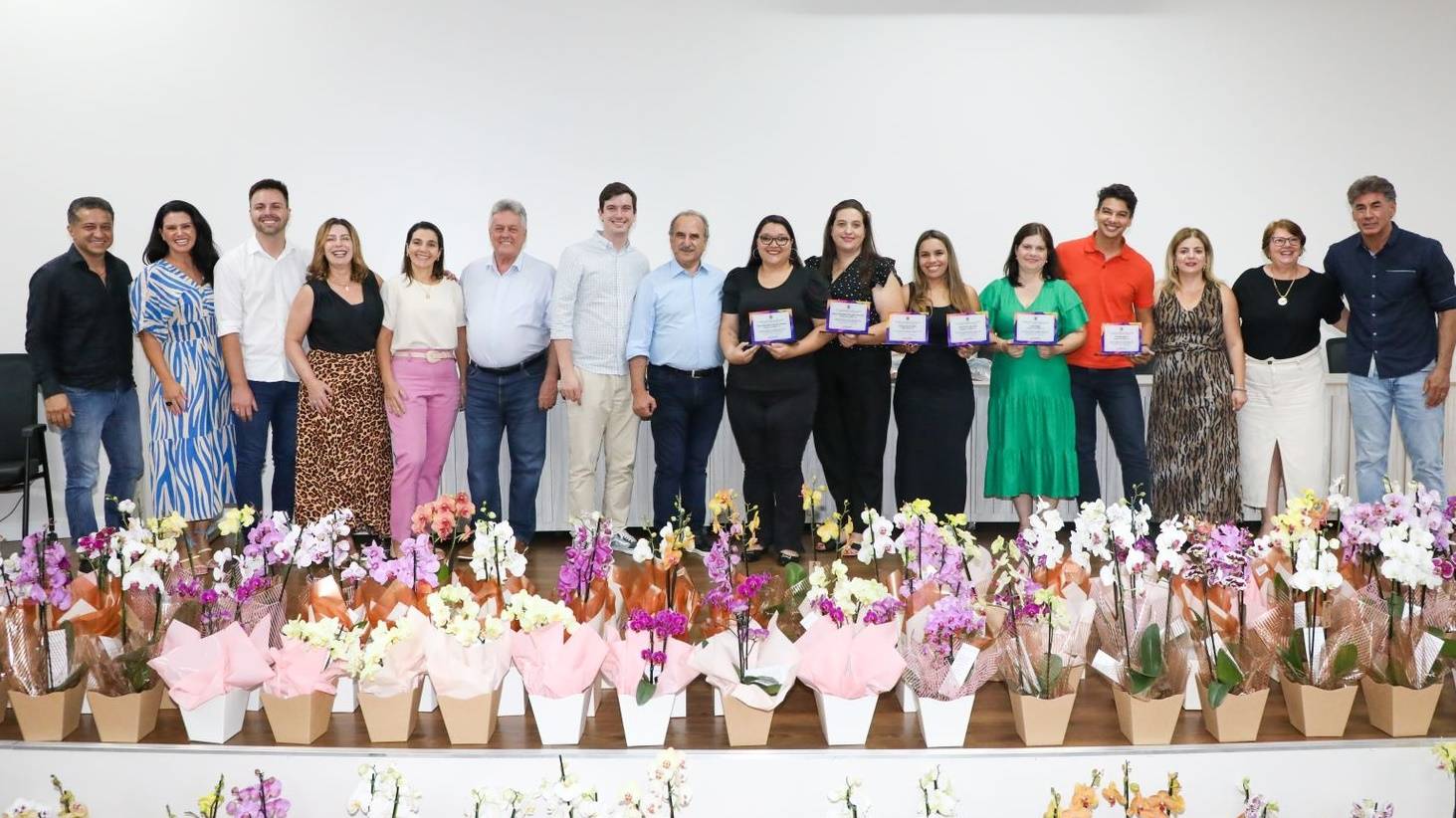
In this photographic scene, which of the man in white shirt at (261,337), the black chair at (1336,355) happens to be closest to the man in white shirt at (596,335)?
the man in white shirt at (261,337)

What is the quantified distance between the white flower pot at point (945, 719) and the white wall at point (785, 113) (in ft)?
12.2

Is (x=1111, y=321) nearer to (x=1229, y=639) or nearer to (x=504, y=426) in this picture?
(x=1229, y=639)

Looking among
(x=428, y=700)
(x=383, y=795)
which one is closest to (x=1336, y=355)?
(x=428, y=700)

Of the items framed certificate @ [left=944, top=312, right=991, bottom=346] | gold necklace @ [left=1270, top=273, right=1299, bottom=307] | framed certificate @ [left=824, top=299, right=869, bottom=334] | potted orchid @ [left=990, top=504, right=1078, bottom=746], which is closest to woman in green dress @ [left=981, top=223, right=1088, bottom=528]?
framed certificate @ [left=944, top=312, right=991, bottom=346]

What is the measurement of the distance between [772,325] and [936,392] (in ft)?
2.29

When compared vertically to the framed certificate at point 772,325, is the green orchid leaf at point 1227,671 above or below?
below

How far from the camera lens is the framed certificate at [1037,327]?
12.7 feet

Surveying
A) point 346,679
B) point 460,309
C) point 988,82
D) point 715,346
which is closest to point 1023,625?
point 346,679

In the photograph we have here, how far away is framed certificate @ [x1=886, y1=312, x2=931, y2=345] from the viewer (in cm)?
379

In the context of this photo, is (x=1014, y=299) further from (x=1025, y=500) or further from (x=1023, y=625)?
(x=1023, y=625)

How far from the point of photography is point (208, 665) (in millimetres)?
2117

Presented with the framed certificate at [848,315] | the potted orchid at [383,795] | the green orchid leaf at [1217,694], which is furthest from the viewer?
the framed certificate at [848,315]

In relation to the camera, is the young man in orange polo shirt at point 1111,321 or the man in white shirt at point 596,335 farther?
the man in white shirt at point 596,335

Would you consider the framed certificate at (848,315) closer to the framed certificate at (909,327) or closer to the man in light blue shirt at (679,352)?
the framed certificate at (909,327)
